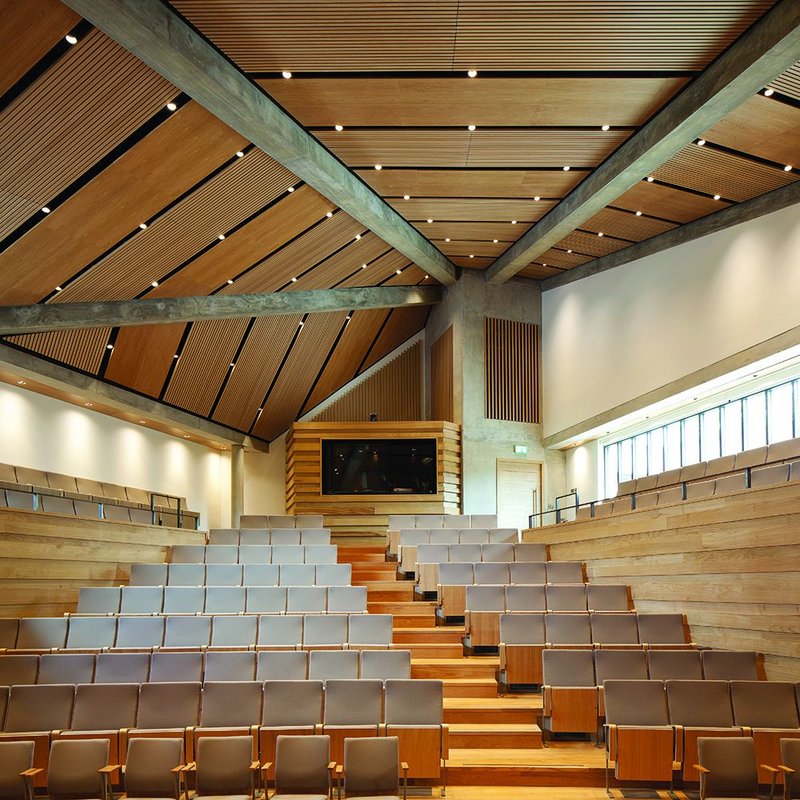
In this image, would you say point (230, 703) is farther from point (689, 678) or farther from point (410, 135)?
point (410, 135)

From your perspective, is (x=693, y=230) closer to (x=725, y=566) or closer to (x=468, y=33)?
(x=468, y=33)

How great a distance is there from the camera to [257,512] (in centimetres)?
1520

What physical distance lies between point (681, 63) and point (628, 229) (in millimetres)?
3748

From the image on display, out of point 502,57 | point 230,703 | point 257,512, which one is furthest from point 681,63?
point 257,512

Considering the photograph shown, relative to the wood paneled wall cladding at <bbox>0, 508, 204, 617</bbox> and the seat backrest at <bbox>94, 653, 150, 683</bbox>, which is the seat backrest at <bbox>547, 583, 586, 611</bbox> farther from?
the wood paneled wall cladding at <bbox>0, 508, 204, 617</bbox>

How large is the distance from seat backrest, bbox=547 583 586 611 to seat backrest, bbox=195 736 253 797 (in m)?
3.34

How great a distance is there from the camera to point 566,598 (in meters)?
7.44

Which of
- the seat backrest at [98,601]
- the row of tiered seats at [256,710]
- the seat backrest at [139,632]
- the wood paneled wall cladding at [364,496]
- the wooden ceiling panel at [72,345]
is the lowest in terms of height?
the row of tiered seats at [256,710]

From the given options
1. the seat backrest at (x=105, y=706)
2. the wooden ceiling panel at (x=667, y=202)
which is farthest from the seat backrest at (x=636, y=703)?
the wooden ceiling panel at (x=667, y=202)

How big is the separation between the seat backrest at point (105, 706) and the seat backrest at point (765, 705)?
3558mm

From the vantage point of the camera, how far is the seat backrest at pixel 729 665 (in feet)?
18.6

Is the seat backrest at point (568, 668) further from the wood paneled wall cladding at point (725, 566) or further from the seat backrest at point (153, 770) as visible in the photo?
the seat backrest at point (153, 770)

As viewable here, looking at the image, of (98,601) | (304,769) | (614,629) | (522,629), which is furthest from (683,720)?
(98,601)

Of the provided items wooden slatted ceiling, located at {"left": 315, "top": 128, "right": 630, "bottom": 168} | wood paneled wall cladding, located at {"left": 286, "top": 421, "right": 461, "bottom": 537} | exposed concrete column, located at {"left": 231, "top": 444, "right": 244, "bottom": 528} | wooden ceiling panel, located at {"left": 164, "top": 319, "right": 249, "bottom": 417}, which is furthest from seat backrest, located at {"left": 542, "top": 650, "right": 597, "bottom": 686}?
exposed concrete column, located at {"left": 231, "top": 444, "right": 244, "bottom": 528}
